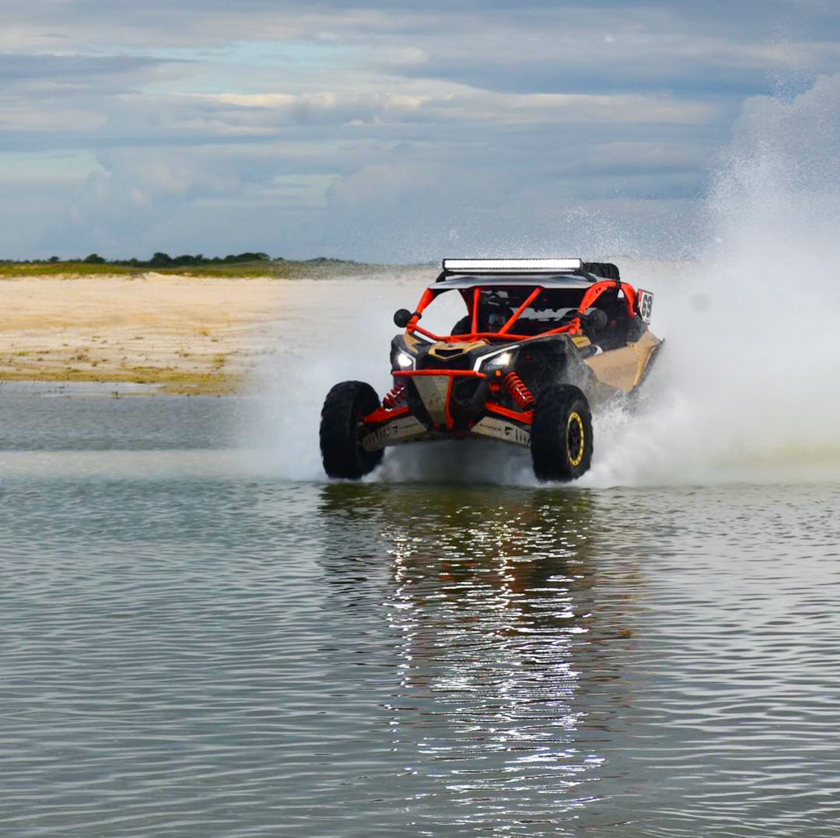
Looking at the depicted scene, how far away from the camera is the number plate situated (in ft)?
69.8

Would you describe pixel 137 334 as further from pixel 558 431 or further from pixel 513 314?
pixel 558 431

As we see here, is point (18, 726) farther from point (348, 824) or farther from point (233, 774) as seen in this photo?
point (348, 824)

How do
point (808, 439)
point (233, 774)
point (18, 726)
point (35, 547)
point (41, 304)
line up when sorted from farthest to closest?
point (41, 304)
point (808, 439)
point (35, 547)
point (18, 726)
point (233, 774)

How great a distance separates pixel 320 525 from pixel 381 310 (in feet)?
32.2

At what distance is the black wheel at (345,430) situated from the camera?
62.6 ft

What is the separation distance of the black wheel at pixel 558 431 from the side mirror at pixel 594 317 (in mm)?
989

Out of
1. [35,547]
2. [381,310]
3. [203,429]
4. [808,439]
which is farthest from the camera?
[203,429]

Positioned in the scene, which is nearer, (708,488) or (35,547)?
(35,547)

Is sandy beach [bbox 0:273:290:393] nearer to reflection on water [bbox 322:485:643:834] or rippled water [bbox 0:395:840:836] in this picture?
reflection on water [bbox 322:485:643:834]

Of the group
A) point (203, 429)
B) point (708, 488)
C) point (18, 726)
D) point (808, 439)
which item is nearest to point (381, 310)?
point (203, 429)

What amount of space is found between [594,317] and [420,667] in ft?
33.3

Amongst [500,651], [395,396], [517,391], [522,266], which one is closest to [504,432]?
[517,391]

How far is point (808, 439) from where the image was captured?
22812 millimetres

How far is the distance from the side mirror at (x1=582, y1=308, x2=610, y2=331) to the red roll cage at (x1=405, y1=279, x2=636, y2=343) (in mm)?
114
